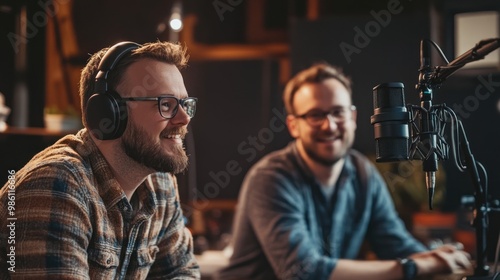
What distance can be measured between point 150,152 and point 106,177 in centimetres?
10

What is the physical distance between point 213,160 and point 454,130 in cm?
273

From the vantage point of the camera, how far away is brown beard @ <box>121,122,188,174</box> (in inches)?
51.0

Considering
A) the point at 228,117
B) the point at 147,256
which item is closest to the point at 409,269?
the point at 147,256

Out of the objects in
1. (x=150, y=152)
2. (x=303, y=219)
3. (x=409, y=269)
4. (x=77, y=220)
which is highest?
(x=150, y=152)

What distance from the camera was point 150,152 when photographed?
129cm

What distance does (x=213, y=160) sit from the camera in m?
3.87

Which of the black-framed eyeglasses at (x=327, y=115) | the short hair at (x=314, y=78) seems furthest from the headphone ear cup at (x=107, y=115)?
the short hair at (x=314, y=78)

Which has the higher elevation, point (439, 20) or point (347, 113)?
point (439, 20)

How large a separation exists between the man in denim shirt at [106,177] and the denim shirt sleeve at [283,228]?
0.70 meters

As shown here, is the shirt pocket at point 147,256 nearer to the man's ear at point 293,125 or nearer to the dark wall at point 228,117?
the man's ear at point 293,125

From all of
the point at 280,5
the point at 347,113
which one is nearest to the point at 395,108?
the point at 347,113

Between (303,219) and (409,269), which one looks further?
(303,219)

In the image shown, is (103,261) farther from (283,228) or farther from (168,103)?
(283,228)

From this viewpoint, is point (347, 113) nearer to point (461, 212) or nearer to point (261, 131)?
point (461, 212)
